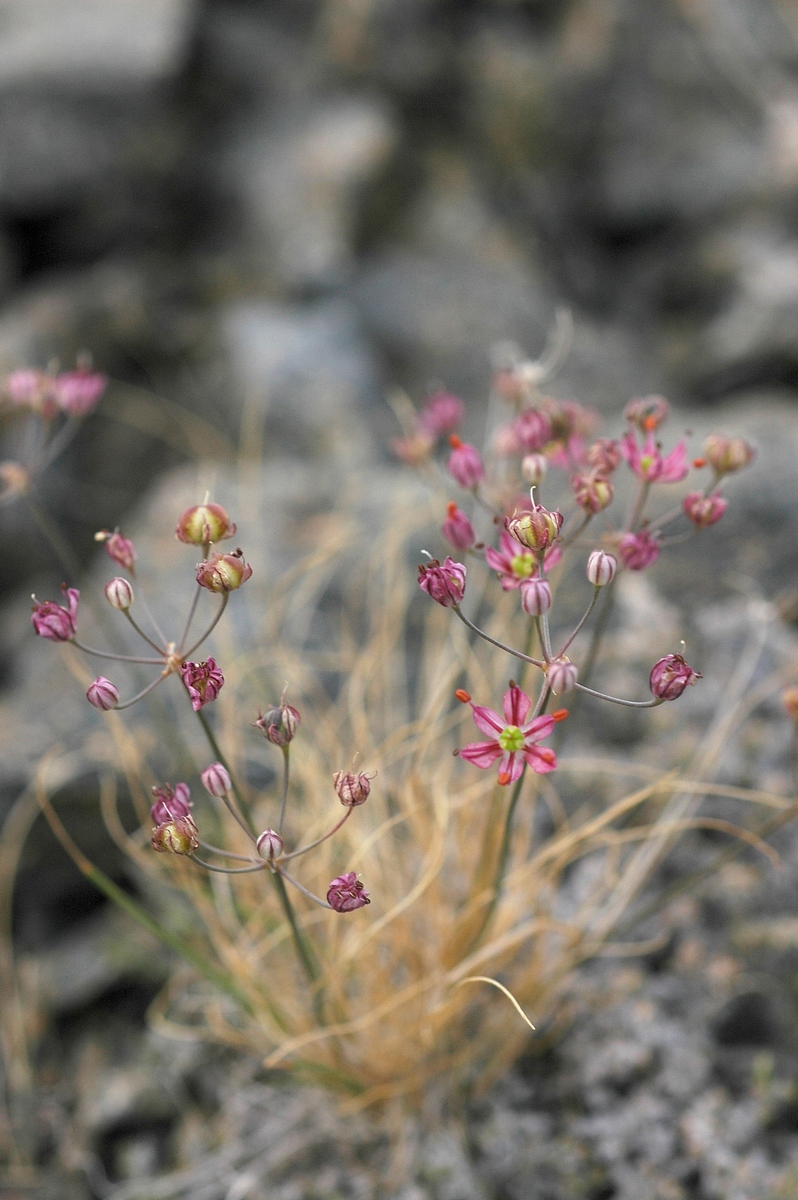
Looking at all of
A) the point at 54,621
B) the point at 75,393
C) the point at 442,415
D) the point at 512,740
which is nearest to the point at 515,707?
the point at 512,740

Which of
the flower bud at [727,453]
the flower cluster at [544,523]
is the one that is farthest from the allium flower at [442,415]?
the flower bud at [727,453]

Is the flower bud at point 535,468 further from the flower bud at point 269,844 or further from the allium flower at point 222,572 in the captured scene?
the flower bud at point 269,844

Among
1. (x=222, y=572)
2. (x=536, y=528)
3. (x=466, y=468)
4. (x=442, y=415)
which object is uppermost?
(x=442, y=415)

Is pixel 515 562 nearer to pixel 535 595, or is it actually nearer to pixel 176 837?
pixel 535 595

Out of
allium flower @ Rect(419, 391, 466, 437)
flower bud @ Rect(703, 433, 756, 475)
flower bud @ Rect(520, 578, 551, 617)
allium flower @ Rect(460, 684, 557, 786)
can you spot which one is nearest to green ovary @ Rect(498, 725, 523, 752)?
allium flower @ Rect(460, 684, 557, 786)

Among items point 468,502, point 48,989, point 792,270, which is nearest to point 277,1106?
point 48,989

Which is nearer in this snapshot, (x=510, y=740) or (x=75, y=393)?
(x=510, y=740)

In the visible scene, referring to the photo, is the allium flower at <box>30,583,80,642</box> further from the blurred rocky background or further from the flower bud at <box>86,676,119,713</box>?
the blurred rocky background
